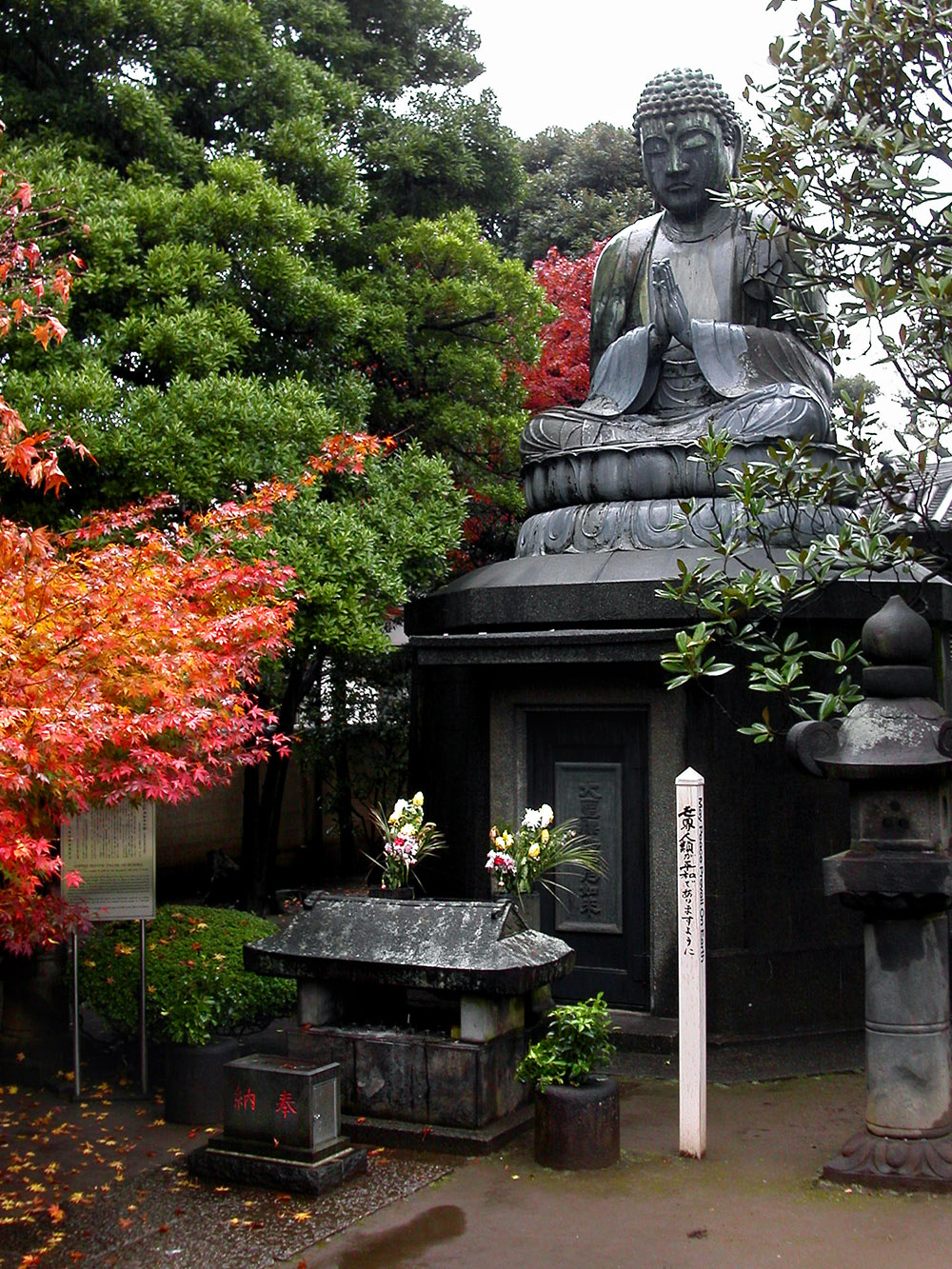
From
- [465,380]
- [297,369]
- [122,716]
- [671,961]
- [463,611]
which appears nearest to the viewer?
[122,716]

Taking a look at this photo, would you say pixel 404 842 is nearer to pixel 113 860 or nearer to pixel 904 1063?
pixel 113 860

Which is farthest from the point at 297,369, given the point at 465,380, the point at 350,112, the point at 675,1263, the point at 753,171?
the point at 675,1263

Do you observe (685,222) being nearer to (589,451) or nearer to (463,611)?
(589,451)

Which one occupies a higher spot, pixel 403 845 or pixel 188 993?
pixel 403 845

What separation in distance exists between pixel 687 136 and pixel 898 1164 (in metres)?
8.15

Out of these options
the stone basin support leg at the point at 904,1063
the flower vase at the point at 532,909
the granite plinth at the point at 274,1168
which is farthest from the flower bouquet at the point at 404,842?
the stone basin support leg at the point at 904,1063

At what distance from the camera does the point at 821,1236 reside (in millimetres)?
6039

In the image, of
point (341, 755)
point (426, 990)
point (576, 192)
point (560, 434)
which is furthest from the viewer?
point (576, 192)

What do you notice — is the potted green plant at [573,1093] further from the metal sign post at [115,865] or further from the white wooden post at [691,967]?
the metal sign post at [115,865]

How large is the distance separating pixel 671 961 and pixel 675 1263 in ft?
11.2

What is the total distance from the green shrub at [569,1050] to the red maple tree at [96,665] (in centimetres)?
251

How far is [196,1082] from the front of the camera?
316 inches

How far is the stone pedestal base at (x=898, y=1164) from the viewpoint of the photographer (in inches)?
255

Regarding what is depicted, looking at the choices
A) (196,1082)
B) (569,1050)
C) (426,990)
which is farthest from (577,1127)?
(196,1082)
